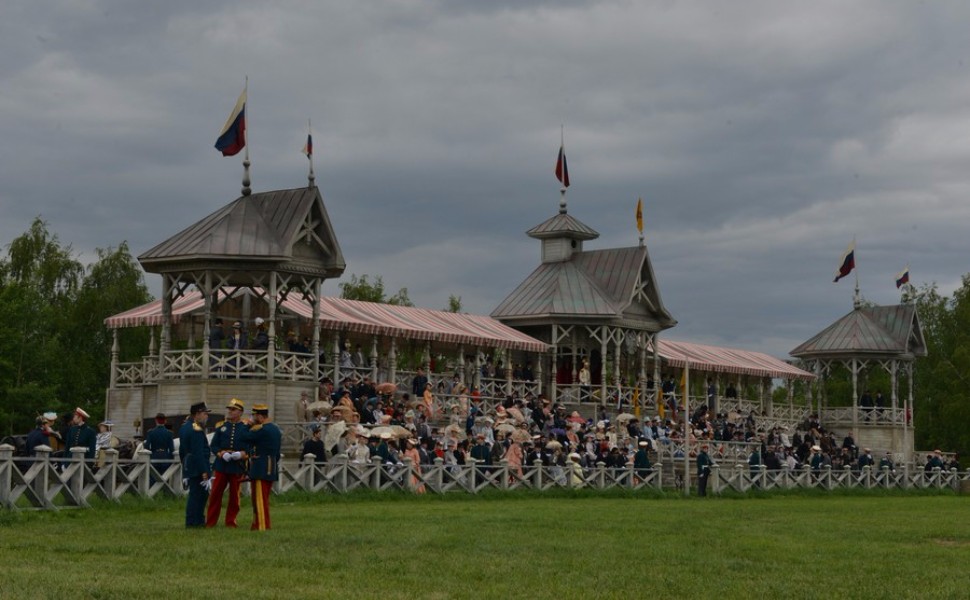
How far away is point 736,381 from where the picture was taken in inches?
2603

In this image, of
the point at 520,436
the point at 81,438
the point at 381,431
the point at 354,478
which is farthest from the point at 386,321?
the point at 81,438

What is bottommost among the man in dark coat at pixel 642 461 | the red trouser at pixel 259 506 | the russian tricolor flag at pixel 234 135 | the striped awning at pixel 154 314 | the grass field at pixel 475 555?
the grass field at pixel 475 555

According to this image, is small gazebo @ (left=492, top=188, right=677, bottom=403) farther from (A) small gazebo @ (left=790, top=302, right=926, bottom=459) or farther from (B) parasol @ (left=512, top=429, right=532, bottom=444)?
(B) parasol @ (left=512, top=429, right=532, bottom=444)

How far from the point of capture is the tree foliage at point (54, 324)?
5494cm

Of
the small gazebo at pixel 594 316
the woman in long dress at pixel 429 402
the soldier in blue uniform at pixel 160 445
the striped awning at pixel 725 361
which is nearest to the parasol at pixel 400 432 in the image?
the woman in long dress at pixel 429 402

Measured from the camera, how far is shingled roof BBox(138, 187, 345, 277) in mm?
37281

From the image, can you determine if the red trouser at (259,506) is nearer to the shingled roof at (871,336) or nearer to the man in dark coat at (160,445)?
the man in dark coat at (160,445)

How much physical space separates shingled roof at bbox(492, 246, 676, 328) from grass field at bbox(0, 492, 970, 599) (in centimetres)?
2628

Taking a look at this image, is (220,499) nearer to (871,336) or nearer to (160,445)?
(160,445)

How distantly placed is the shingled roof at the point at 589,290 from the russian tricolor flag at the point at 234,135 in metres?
16.0

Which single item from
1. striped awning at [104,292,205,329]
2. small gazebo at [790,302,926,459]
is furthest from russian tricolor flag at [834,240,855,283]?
striped awning at [104,292,205,329]

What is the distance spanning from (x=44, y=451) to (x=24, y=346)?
37556 mm

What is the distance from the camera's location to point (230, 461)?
19.1 metres

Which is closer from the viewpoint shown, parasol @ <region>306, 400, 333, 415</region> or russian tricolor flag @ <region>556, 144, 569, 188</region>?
parasol @ <region>306, 400, 333, 415</region>
